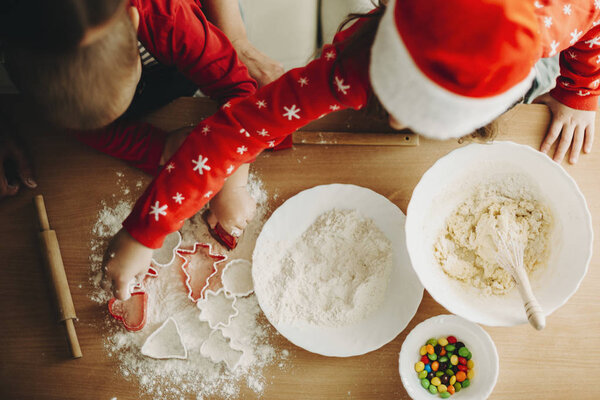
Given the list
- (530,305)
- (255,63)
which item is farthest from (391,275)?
(255,63)

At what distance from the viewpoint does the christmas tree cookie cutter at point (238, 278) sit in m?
0.75

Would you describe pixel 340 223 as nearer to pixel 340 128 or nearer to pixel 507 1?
pixel 340 128

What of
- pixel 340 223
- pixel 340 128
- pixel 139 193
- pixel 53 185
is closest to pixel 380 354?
pixel 340 223

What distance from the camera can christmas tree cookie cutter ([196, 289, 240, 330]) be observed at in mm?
741

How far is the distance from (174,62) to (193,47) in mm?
58

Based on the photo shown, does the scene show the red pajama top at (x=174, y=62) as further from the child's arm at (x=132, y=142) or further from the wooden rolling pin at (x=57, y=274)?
the wooden rolling pin at (x=57, y=274)

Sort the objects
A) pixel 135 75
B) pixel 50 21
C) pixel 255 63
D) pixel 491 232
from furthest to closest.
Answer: pixel 255 63 < pixel 491 232 < pixel 135 75 < pixel 50 21

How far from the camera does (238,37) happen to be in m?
0.89

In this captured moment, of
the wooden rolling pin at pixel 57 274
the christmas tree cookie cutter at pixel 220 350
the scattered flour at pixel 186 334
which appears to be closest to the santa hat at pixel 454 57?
the scattered flour at pixel 186 334

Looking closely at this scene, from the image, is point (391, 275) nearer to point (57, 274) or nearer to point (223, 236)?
point (223, 236)

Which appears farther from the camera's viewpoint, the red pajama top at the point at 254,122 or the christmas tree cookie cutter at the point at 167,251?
the christmas tree cookie cutter at the point at 167,251

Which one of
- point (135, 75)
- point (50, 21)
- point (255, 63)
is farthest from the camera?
point (255, 63)

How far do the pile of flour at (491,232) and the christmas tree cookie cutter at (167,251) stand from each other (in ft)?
1.55

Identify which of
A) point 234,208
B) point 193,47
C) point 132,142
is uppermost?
point 193,47
